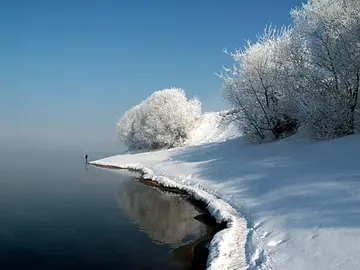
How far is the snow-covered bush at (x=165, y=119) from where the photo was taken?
67.6m

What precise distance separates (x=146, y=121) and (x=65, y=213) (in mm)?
50572

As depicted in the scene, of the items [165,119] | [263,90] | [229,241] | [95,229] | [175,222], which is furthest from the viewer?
[165,119]

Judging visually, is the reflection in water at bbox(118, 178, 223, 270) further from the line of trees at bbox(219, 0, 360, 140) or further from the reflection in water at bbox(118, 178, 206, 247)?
the line of trees at bbox(219, 0, 360, 140)

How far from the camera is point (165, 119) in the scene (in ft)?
223

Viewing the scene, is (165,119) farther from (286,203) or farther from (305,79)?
(286,203)

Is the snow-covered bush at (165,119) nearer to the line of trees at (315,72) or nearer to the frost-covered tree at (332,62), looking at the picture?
the line of trees at (315,72)

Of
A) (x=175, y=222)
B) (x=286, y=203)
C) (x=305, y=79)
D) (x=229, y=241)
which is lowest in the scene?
(x=175, y=222)

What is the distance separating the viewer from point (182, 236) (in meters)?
16.1

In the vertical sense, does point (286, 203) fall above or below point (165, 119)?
below

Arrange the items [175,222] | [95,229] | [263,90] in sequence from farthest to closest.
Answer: [263,90], [175,222], [95,229]

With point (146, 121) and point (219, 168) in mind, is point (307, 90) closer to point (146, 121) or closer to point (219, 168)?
point (219, 168)

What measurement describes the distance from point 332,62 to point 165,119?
43501 mm

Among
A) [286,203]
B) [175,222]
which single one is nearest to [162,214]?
[175,222]

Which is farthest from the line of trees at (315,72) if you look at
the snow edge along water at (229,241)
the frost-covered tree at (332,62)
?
the snow edge along water at (229,241)
